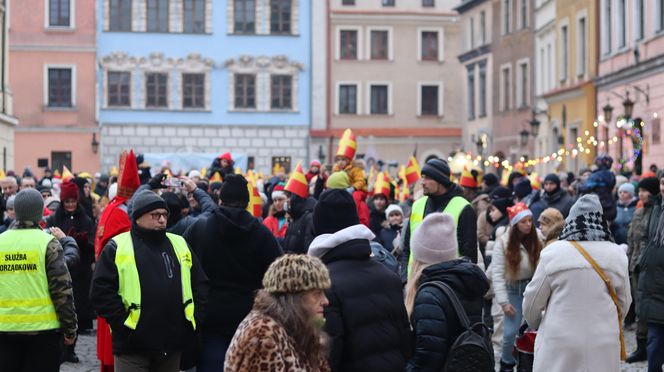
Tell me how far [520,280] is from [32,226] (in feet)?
16.1

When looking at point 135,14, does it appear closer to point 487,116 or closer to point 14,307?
point 487,116

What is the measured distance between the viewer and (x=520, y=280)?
12.6 metres

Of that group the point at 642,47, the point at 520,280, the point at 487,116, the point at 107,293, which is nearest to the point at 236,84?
the point at 487,116

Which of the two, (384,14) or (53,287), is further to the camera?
(384,14)

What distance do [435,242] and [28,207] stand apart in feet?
10.4

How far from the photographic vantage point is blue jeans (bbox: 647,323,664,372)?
11.8 m

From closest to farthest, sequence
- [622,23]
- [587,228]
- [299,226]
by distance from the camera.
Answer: [587,228], [299,226], [622,23]

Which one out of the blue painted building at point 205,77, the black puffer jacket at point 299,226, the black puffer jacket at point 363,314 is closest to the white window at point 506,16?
the blue painted building at point 205,77

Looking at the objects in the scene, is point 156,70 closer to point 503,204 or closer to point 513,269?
point 503,204

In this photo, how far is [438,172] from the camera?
10914mm

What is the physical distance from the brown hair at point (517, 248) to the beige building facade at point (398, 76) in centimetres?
5007

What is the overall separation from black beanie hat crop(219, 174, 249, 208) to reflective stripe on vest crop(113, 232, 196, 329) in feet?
2.53

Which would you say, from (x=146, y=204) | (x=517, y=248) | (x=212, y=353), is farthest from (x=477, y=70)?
(x=146, y=204)

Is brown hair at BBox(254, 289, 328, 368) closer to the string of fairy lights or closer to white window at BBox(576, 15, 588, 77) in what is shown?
the string of fairy lights
